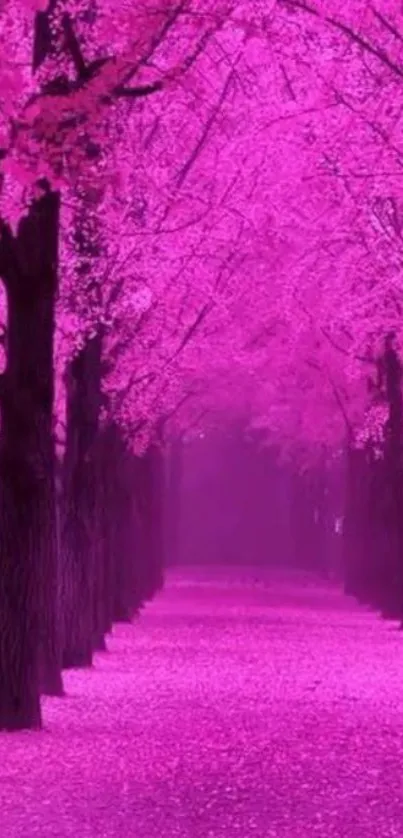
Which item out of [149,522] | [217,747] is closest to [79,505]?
[217,747]

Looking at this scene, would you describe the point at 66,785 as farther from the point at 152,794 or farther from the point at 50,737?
the point at 50,737

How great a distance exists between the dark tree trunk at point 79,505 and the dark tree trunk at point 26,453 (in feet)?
27.5

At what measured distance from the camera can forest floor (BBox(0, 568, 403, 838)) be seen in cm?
1212

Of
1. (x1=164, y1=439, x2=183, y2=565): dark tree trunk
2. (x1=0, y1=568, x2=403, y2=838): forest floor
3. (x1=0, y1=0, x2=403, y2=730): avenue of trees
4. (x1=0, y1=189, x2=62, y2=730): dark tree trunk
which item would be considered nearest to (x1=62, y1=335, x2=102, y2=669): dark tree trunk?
(x1=0, y1=0, x2=403, y2=730): avenue of trees

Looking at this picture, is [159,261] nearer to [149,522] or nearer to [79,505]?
[79,505]

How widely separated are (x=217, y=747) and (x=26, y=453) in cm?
316

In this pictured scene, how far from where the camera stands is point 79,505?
26.7 m

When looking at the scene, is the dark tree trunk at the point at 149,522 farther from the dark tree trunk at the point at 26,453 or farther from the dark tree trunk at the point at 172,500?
the dark tree trunk at the point at 26,453

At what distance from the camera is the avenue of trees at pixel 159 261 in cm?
1658

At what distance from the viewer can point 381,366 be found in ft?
132

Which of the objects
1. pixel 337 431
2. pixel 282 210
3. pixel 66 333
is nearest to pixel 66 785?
pixel 66 333

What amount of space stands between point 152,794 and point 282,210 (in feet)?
69.3

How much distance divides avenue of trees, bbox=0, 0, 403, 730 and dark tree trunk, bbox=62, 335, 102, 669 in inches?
1.4

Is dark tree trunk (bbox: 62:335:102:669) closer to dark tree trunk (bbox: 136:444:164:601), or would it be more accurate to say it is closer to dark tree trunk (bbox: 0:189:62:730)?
dark tree trunk (bbox: 0:189:62:730)
